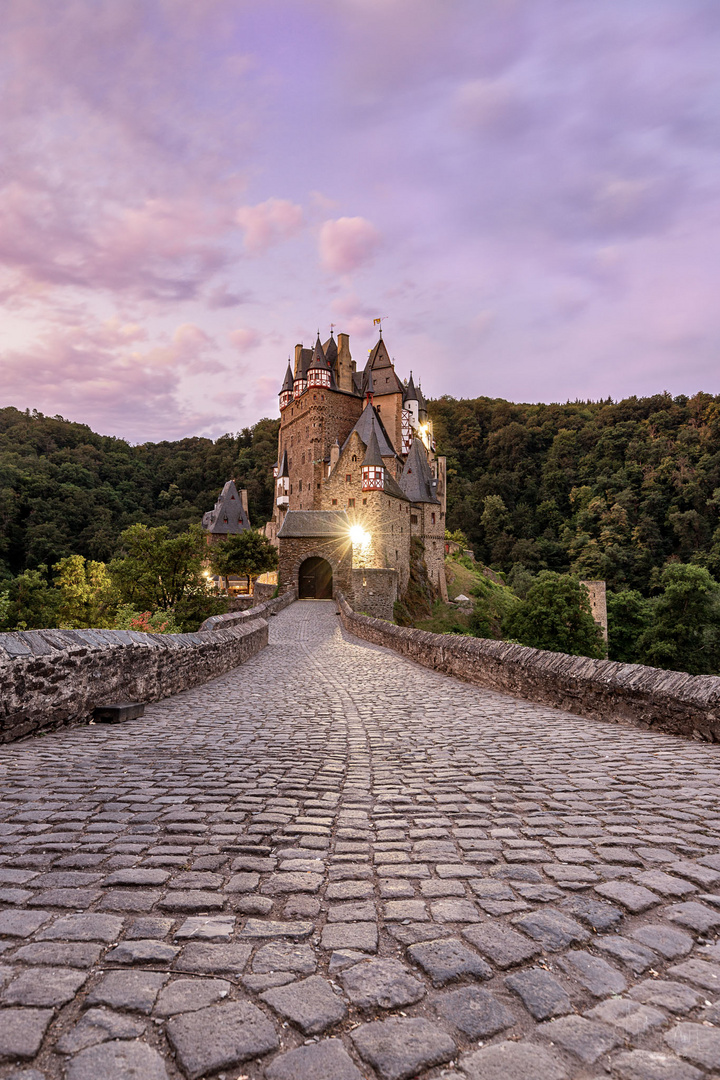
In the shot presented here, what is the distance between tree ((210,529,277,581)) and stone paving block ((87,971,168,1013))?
39.1 m

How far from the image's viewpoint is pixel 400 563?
40562 mm

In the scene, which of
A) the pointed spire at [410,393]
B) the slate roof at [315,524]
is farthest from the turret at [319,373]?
the slate roof at [315,524]

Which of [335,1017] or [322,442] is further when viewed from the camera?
[322,442]

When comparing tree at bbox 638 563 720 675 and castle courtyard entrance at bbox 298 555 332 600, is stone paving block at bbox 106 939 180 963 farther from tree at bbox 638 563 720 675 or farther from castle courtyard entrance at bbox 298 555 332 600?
tree at bbox 638 563 720 675

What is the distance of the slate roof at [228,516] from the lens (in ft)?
226

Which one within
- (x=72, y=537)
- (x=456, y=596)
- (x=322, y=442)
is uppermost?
(x=322, y=442)

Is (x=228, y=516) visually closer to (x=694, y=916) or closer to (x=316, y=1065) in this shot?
(x=694, y=916)

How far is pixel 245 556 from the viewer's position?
133 feet

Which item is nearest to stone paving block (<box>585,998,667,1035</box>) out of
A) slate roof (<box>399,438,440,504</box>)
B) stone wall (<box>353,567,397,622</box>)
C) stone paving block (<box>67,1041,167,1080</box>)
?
stone paving block (<box>67,1041,167,1080</box>)

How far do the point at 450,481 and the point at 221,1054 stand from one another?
93.7 metres

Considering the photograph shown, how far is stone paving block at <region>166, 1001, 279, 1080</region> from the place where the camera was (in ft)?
4.99

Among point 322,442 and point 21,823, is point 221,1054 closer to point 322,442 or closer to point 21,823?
point 21,823

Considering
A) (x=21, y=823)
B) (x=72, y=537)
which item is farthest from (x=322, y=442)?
(x=21, y=823)

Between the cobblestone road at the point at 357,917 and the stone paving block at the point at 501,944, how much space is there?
0.01 m
